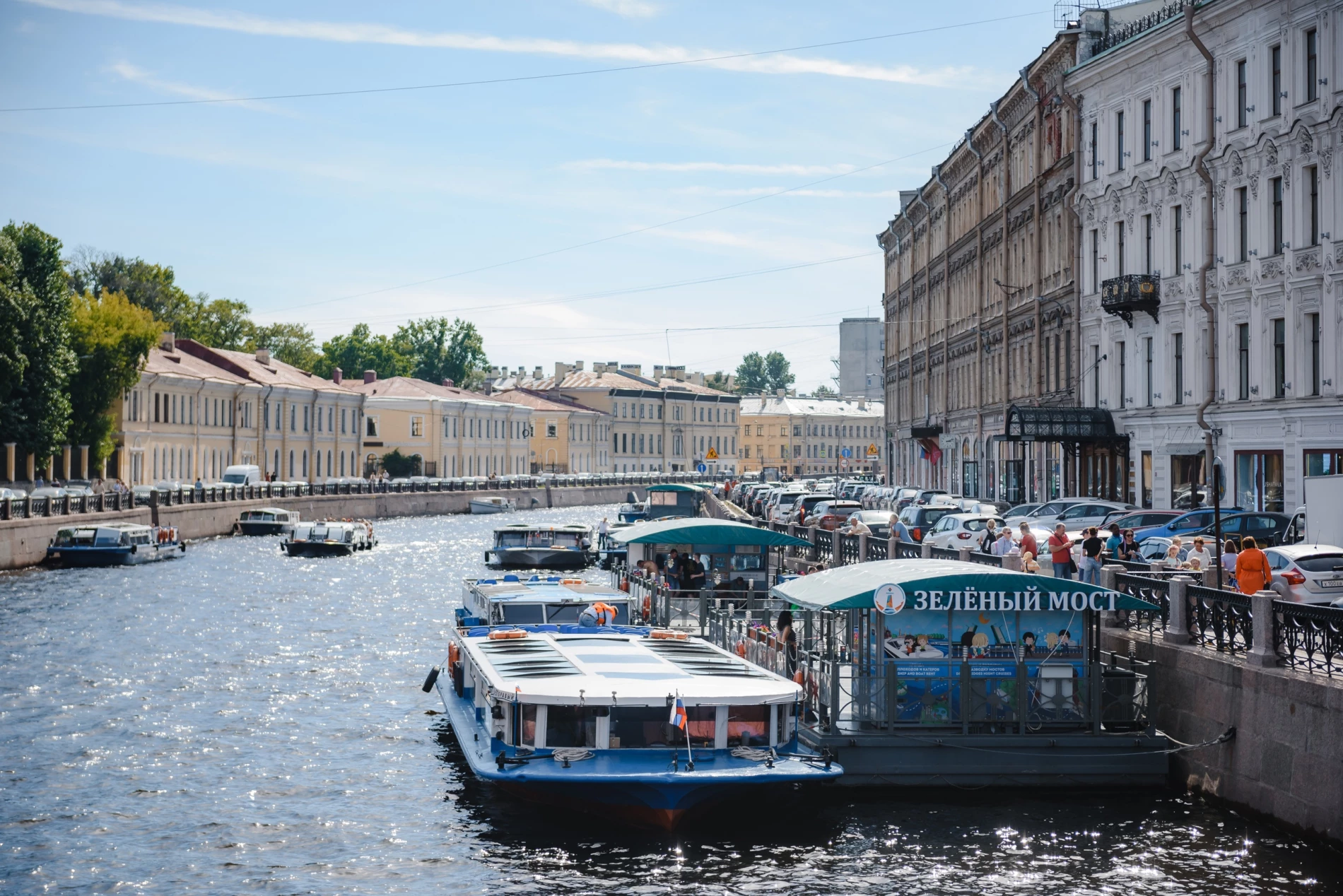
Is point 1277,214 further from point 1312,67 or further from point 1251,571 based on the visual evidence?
point 1251,571

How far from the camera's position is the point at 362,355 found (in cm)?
14562

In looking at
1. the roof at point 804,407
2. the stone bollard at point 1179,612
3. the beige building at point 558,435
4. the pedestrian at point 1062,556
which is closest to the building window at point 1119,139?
the pedestrian at point 1062,556

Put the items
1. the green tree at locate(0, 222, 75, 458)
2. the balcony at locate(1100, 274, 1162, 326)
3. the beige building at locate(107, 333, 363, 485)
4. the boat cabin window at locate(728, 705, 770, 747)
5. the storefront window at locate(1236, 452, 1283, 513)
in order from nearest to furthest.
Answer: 1. the boat cabin window at locate(728, 705, 770, 747)
2. the storefront window at locate(1236, 452, 1283, 513)
3. the balcony at locate(1100, 274, 1162, 326)
4. the green tree at locate(0, 222, 75, 458)
5. the beige building at locate(107, 333, 363, 485)

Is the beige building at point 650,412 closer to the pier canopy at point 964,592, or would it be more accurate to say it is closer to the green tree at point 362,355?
the green tree at point 362,355

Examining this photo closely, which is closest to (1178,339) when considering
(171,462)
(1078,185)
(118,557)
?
(1078,185)

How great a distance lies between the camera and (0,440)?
228ft

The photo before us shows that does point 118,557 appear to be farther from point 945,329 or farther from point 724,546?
point 945,329

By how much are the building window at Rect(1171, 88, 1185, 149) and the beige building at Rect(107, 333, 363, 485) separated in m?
54.3

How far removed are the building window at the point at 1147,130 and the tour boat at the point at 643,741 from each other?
30587mm

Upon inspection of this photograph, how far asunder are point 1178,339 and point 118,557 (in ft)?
120

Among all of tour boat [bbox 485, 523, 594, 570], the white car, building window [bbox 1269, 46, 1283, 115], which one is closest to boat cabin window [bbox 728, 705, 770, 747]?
the white car

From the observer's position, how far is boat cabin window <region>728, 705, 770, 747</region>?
65.0 feet

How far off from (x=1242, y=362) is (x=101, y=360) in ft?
173

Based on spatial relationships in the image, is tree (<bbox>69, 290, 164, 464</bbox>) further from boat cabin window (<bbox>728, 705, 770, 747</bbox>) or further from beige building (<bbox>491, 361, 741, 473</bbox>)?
beige building (<bbox>491, 361, 741, 473</bbox>)
